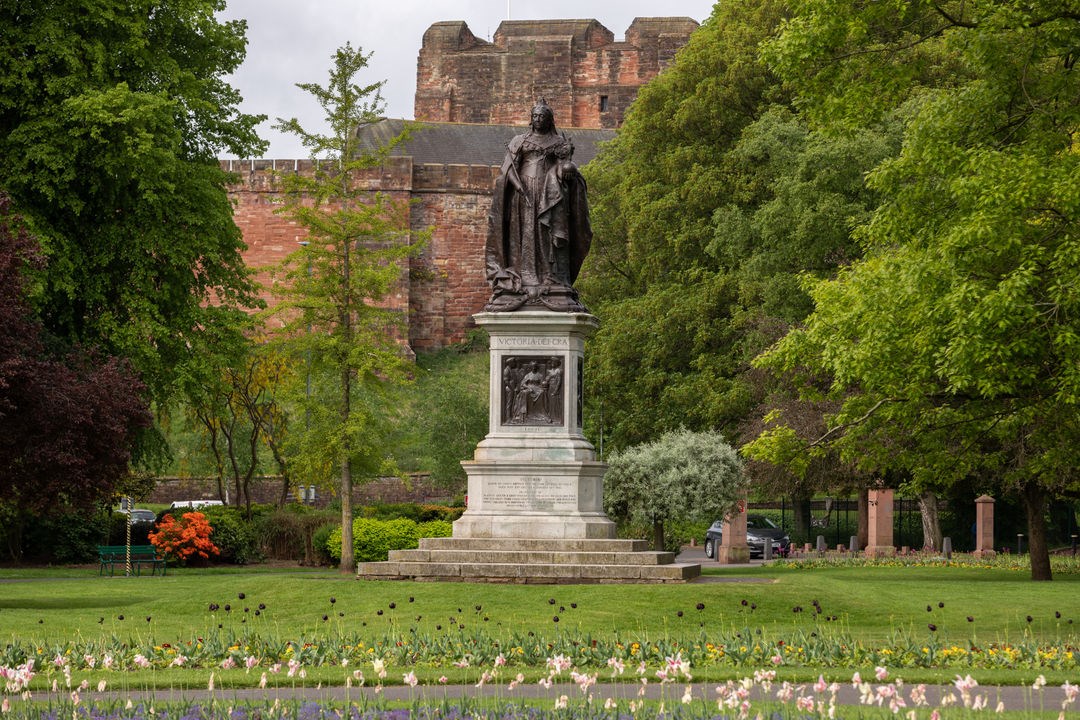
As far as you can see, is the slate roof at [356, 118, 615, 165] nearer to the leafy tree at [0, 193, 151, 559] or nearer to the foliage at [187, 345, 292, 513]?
the foliage at [187, 345, 292, 513]

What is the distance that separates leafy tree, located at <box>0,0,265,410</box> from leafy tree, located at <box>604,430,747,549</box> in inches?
315

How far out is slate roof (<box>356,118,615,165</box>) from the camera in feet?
244

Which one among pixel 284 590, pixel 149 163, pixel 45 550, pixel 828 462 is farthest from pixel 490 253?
pixel 45 550

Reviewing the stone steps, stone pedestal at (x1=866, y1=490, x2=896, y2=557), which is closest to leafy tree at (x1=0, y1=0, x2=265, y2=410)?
the stone steps

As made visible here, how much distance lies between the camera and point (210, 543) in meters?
31.6

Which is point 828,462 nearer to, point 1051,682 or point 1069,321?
point 1069,321

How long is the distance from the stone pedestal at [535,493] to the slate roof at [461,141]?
177 ft

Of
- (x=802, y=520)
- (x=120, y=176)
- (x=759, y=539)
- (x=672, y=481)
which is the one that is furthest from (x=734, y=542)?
(x=120, y=176)

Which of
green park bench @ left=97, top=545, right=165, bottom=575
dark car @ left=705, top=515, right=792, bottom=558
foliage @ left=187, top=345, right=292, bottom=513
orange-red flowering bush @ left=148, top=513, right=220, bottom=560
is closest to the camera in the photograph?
green park bench @ left=97, top=545, right=165, bottom=575

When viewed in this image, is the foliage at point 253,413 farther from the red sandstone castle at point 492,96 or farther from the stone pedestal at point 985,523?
the red sandstone castle at point 492,96

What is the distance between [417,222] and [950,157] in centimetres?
5492

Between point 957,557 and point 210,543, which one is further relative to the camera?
point 957,557

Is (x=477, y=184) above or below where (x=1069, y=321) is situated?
above

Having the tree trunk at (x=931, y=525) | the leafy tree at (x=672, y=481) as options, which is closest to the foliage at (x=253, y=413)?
the leafy tree at (x=672, y=481)
